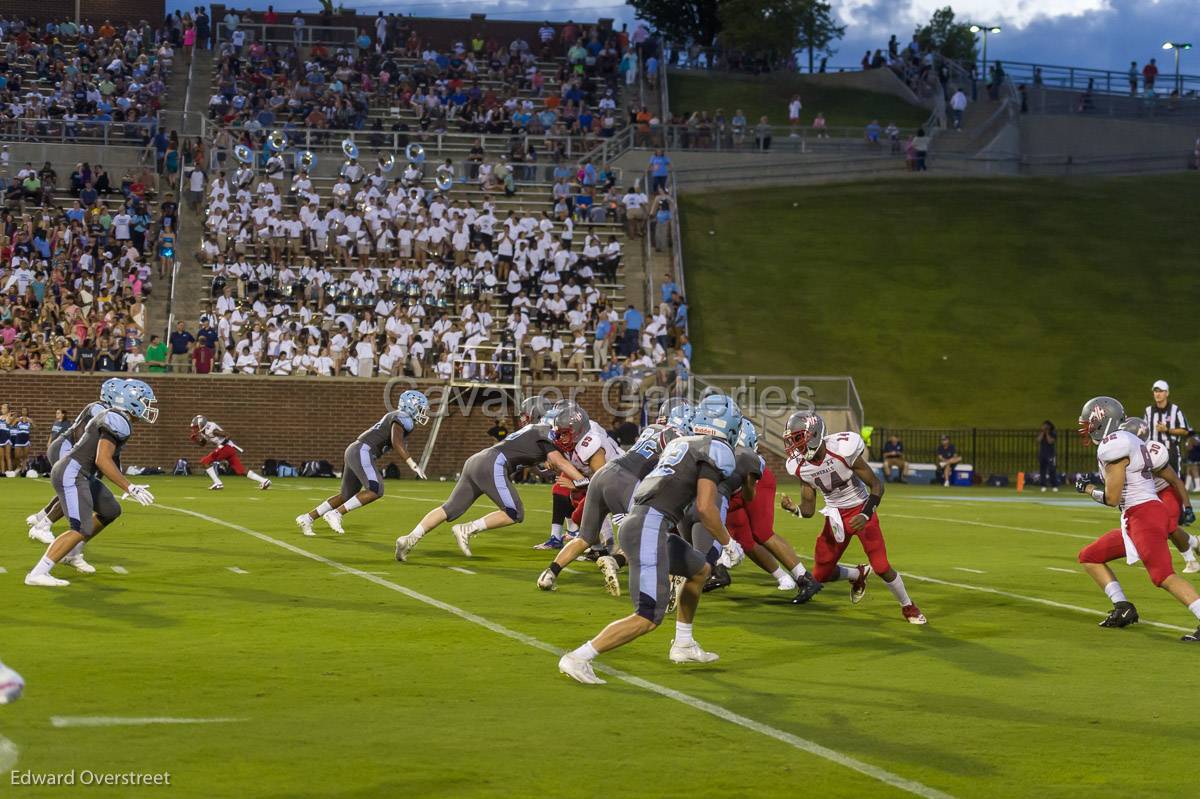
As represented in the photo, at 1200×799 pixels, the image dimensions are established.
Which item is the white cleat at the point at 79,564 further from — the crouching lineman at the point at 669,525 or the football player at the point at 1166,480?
the football player at the point at 1166,480

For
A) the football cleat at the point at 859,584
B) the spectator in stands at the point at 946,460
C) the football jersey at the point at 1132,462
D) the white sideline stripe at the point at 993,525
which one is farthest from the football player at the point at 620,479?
the spectator in stands at the point at 946,460

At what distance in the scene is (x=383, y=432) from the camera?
18234mm

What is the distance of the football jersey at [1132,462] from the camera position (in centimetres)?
1177

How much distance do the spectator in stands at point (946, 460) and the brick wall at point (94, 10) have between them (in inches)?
1281

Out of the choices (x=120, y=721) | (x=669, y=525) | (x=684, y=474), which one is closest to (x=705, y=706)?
(x=669, y=525)

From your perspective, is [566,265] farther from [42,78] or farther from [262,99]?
[42,78]

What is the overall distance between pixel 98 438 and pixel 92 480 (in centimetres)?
38

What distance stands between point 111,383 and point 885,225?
3356 centimetres

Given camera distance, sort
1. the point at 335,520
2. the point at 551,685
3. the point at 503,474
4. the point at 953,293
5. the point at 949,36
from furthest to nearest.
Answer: the point at 949,36 → the point at 953,293 → the point at 335,520 → the point at 503,474 → the point at 551,685

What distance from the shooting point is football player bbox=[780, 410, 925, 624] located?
12.4 m

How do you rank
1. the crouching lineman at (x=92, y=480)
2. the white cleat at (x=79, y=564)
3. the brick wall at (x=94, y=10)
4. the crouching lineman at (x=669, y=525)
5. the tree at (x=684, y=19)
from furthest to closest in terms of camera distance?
the tree at (x=684, y=19) < the brick wall at (x=94, y=10) < the white cleat at (x=79, y=564) < the crouching lineman at (x=92, y=480) < the crouching lineman at (x=669, y=525)

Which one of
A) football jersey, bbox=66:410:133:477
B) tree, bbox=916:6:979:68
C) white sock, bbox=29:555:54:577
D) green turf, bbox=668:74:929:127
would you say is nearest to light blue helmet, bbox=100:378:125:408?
football jersey, bbox=66:410:133:477

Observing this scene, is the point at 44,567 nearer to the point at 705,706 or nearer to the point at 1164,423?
the point at 705,706

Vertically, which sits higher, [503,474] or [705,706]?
[503,474]
